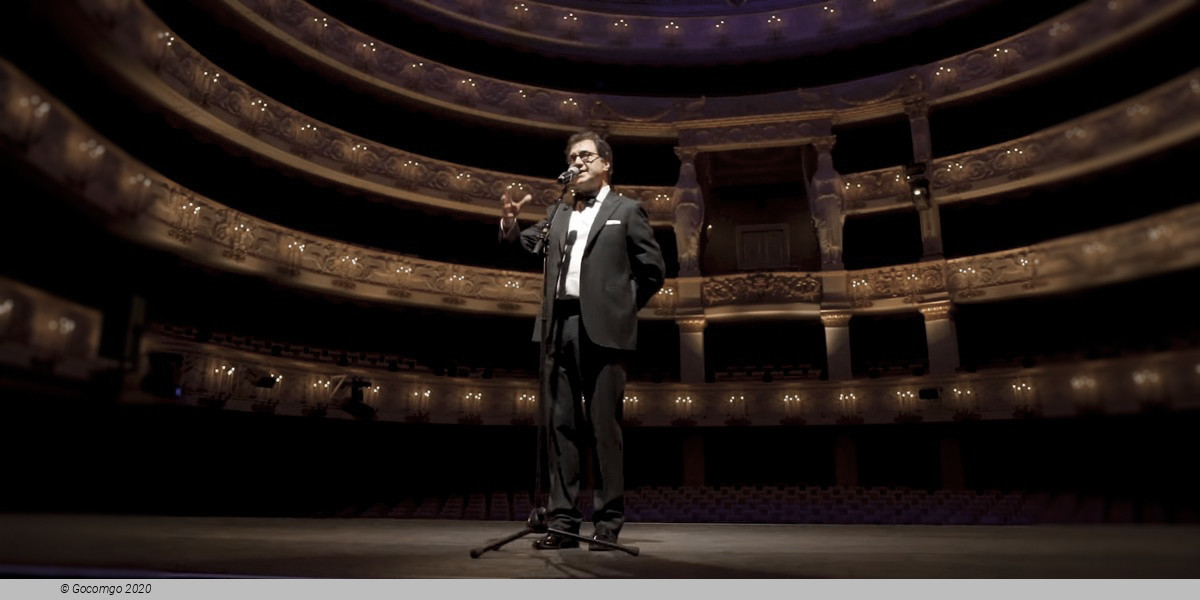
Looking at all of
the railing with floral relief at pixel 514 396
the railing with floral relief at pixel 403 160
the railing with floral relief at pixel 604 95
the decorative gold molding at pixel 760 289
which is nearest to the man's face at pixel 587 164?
the railing with floral relief at pixel 403 160

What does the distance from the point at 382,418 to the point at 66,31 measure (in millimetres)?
13787

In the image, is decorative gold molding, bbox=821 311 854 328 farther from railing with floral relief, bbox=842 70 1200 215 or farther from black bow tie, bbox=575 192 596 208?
railing with floral relief, bbox=842 70 1200 215

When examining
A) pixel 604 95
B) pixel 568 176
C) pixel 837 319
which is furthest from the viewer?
pixel 604 95

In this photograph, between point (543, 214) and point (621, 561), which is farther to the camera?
point (543, 214)

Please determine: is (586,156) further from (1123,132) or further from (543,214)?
(543,214)

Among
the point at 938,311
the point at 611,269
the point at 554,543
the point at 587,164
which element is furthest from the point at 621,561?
the point at 938,311

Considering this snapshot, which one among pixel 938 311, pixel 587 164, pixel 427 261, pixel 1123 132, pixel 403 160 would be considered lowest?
pixel 1123 132

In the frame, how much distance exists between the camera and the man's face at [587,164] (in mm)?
3873

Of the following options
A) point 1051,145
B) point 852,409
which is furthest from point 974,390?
point 1051,145

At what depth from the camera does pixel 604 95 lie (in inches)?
808

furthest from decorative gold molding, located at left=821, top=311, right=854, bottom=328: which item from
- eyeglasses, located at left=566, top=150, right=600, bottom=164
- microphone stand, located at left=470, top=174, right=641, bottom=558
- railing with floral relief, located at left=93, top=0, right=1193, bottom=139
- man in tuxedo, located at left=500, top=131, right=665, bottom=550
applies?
eyeglasses, located at left=566, top=150, right=600, bottom=164

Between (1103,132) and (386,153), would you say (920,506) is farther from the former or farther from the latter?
(386,153)

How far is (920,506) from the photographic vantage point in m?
13.0

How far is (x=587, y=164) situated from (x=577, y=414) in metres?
1.39
